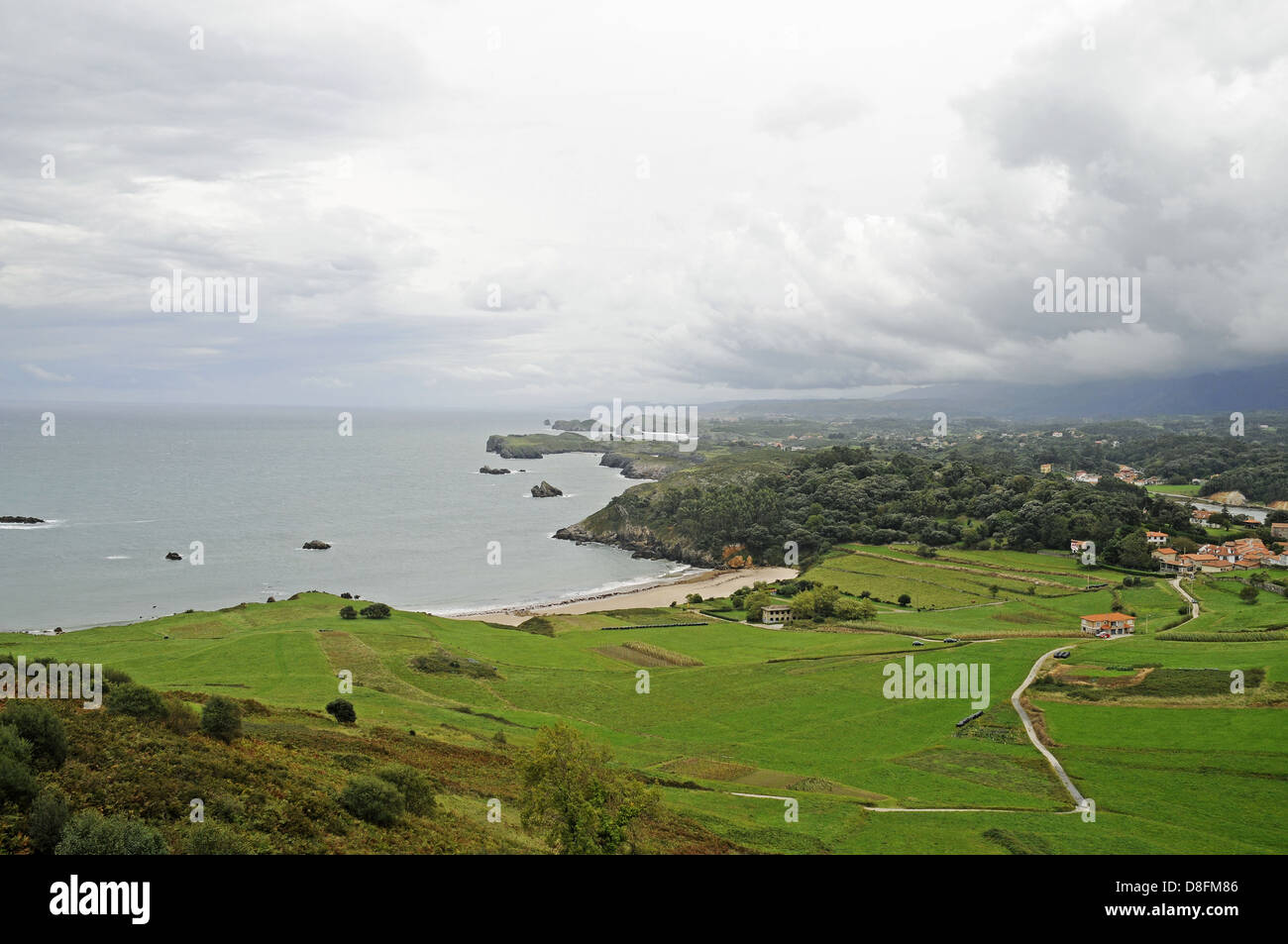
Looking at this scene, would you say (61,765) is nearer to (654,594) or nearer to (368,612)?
(368,612)

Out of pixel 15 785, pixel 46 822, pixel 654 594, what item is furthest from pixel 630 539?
pixel 46 822

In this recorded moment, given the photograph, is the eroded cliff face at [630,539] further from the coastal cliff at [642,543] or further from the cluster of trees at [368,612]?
the cluster of trees at [368,612]

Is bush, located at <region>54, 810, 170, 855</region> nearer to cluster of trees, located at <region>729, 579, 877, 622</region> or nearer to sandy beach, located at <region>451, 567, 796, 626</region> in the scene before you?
sandy beach, located at <region>451, 567, 796, 626</region>

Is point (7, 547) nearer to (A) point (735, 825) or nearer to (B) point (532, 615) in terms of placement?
(B) point (532, 615)

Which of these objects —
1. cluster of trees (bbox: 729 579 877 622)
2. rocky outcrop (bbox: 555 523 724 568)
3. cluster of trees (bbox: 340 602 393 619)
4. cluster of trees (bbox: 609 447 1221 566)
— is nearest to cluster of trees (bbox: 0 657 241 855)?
cluster of trees (bbox: 340 602 393 619)
